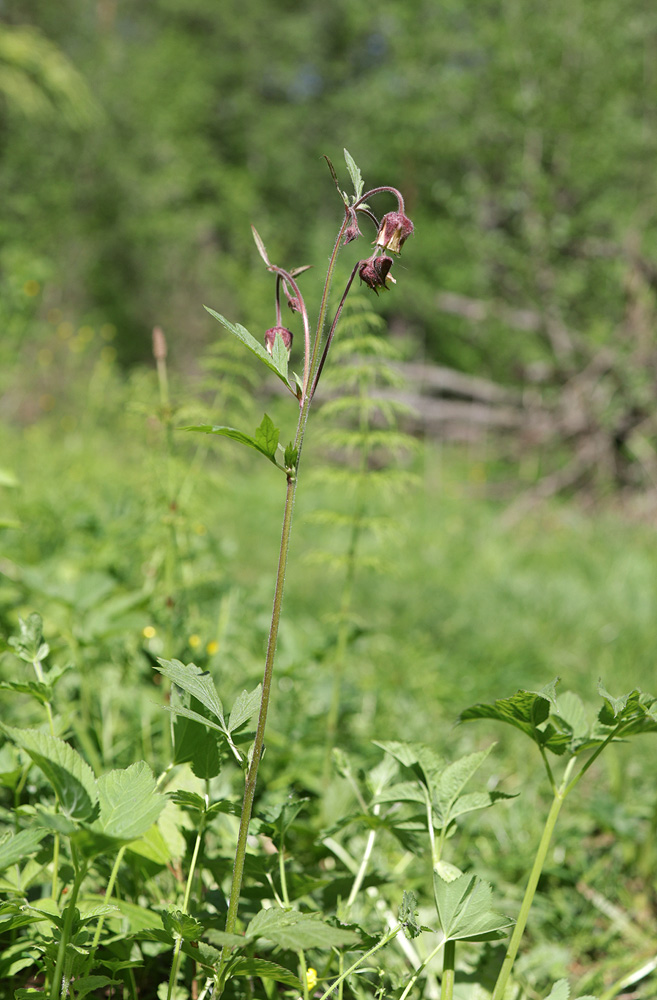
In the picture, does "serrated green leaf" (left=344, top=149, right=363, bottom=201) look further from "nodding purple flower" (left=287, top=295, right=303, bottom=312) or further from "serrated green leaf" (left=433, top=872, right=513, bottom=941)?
"serrated green leaf" (left=433, top=872, right=513, bottom=941)

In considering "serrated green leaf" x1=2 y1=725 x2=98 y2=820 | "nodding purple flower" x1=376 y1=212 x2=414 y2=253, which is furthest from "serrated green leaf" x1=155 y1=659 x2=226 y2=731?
"nodding purple flower" x1=376 y1=212 x2=414 y2=253

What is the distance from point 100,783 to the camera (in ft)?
2.36

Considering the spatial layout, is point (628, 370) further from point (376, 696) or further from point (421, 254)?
point (421, 254)

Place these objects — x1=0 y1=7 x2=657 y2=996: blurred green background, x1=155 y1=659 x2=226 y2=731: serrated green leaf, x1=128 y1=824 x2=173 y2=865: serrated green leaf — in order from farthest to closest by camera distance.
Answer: x1=0 y1=7 x2=657 y2=996: blurred green background, x1=128 y1=824 x2=173 y2=865: serrated green leaf, x1=155 y1=659 x2=226 y2=731: serrated green leaf

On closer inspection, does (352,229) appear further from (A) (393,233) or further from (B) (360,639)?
(B) (360,639)

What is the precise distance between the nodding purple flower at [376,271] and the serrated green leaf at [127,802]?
514mm

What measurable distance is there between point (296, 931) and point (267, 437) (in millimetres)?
426

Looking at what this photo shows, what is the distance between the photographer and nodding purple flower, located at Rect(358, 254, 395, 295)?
29.8 inches

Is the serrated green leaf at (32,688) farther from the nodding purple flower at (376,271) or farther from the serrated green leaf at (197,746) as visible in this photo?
the nodding purple flower at (376,271)

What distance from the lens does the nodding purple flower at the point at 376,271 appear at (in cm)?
76

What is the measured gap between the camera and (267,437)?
704mm

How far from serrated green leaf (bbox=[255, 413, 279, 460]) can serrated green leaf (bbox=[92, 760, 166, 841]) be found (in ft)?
1.04

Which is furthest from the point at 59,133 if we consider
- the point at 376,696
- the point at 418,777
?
the point at 418,777

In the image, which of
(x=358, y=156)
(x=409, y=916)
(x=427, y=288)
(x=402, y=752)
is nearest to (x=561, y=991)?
(x=409, y=916)
